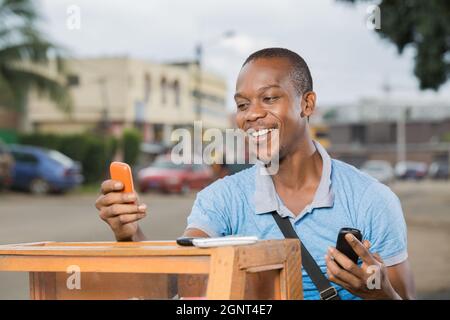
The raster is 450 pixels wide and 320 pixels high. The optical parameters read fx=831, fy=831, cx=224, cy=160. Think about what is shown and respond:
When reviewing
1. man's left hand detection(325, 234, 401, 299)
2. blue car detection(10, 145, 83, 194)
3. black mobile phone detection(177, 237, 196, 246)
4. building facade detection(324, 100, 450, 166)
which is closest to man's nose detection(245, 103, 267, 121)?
man's left hand detection(325, 234, 401, 299)

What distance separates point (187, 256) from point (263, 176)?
901mm

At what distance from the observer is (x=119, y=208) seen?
7.91 ft

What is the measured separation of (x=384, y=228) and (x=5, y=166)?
21997mm

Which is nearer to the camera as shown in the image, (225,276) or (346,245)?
(225,276)

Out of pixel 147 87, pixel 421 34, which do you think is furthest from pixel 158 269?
pixel 147 87

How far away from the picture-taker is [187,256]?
191 centimetres

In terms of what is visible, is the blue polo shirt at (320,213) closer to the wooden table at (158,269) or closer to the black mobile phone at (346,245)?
the black mobile phone at (346,245)

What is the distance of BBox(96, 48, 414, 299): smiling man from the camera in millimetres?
2531

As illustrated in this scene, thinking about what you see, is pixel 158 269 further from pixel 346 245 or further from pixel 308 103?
pixel 308 103

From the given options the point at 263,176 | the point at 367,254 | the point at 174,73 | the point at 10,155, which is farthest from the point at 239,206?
the point at 174,73

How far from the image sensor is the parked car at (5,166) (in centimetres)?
2341

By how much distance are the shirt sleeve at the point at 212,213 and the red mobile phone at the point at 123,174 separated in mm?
312

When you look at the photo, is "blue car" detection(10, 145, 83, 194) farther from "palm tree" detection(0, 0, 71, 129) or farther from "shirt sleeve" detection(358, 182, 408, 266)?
"shirt sleeve" detection(358, 182, 408, 266)

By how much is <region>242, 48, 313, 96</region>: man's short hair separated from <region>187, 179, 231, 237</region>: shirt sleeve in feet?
1.37
